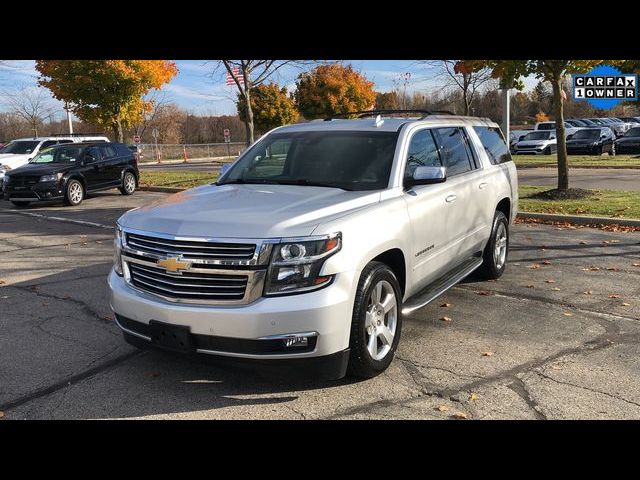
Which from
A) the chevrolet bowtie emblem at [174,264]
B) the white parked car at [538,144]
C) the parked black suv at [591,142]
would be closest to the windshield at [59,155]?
the chevrolet bowtie emblem at [174,264]

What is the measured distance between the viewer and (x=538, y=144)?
3225 centimetres

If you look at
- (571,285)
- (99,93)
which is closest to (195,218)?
(571,285)

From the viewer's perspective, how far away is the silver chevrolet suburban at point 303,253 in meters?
3.55

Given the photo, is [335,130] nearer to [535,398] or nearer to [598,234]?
[535,398]

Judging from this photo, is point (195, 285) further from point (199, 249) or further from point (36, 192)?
point (36, 192)

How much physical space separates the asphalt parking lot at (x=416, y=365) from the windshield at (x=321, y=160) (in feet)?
4.89

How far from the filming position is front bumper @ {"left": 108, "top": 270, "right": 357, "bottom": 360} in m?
3.50

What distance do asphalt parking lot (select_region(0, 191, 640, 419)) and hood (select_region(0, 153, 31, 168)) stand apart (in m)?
12.9

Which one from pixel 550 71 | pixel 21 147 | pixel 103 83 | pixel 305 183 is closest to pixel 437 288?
→ pixel 305 183

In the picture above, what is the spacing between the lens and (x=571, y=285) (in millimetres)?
6547

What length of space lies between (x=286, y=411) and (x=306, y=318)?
65 cm

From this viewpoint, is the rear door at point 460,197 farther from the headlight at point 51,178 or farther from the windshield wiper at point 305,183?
the headlight at point 51,178

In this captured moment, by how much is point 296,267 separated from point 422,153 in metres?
2.21

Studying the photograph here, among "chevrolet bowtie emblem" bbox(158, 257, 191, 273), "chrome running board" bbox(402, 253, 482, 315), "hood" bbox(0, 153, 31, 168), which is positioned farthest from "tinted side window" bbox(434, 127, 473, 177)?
"hood" bbox(0, 153, 31, 168)
